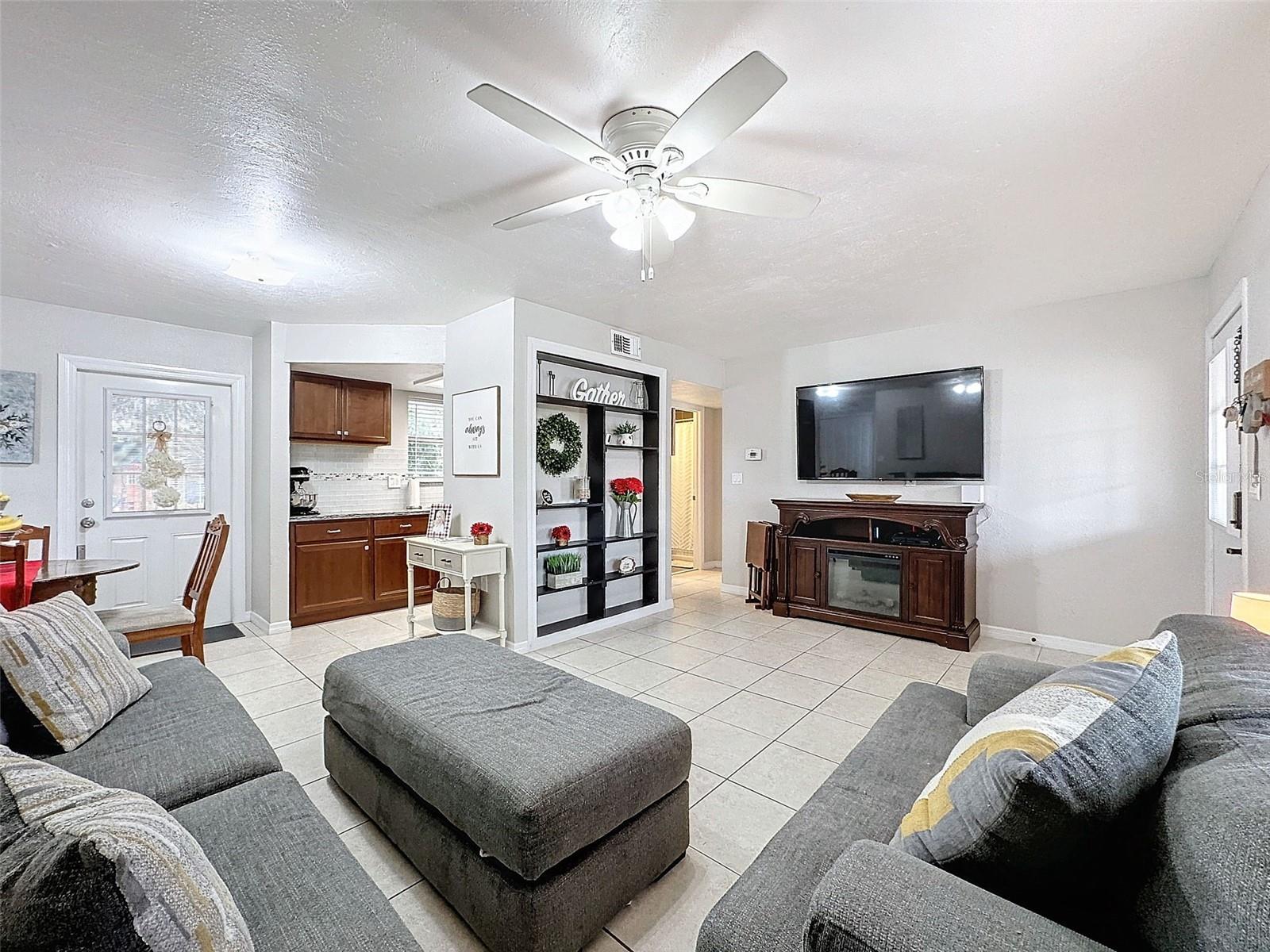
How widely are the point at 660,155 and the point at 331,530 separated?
4.15m

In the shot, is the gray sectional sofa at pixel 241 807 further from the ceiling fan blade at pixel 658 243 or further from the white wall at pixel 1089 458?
the white wall at pixel 1089 458

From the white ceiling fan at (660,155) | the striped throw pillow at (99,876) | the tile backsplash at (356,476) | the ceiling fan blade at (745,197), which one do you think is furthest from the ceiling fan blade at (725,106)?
the tile backsplash at (356,476)

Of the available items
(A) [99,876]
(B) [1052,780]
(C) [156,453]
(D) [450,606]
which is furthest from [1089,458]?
(C) [156,453]

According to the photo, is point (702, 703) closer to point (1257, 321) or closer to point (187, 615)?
point (187, 615)

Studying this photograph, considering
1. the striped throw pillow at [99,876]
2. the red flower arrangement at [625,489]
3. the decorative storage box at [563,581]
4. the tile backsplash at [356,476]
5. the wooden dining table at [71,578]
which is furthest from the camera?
the tile backsplash at [356,476]

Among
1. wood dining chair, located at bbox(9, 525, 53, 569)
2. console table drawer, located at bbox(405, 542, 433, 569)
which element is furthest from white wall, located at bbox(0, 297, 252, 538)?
console table drawer, located at bbox(405, 542, 433, 569)

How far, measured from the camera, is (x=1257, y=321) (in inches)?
94.2

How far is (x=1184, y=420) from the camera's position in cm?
359

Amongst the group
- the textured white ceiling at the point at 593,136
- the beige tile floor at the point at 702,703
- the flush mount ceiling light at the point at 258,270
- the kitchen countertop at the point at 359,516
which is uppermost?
the textured white ceiling at the point at 593,136

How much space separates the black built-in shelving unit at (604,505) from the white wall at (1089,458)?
84.7 inches

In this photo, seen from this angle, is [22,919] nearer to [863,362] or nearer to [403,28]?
[403,28]

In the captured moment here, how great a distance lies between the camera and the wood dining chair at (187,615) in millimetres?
2898

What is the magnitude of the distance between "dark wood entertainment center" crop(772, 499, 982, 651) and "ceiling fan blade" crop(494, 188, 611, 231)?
3359mm

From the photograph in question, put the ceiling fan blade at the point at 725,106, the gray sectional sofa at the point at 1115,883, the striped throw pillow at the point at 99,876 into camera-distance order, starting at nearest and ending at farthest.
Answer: the striped throw pillow at the point at 99,876 → the gray sectional sofa at the point at 1115,883 → the ceiling fan blade at the point at 725,106
